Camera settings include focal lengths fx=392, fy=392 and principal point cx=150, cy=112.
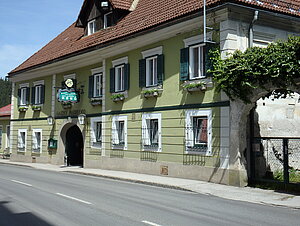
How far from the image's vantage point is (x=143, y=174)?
57.9 ft

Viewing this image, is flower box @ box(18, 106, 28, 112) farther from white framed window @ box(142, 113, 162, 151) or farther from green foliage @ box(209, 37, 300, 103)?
green foliage @ box(209, 37, 300, 103)

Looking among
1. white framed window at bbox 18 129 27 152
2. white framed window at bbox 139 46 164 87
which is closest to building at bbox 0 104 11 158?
white framed window at bbox 18 129 27 152

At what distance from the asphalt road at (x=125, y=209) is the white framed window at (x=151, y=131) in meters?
4.56

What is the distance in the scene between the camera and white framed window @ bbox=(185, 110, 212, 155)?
1471 centimetres

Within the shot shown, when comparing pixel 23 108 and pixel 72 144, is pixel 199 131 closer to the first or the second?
pixel 72 144

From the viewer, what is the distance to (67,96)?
22.6 meters

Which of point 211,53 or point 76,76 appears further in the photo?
point 76,76

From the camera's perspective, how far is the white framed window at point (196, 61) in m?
15.5

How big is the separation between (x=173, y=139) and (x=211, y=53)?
157 inches

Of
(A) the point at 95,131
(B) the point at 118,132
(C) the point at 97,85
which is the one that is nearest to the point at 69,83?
(C) the point at 97,85

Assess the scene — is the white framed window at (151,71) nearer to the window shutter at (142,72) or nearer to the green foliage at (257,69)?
the window shutter at (142,72)

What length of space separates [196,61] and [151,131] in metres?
4.09

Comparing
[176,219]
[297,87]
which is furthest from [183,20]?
[176,219]

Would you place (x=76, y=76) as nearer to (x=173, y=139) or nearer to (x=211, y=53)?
(x=173, y=139)
